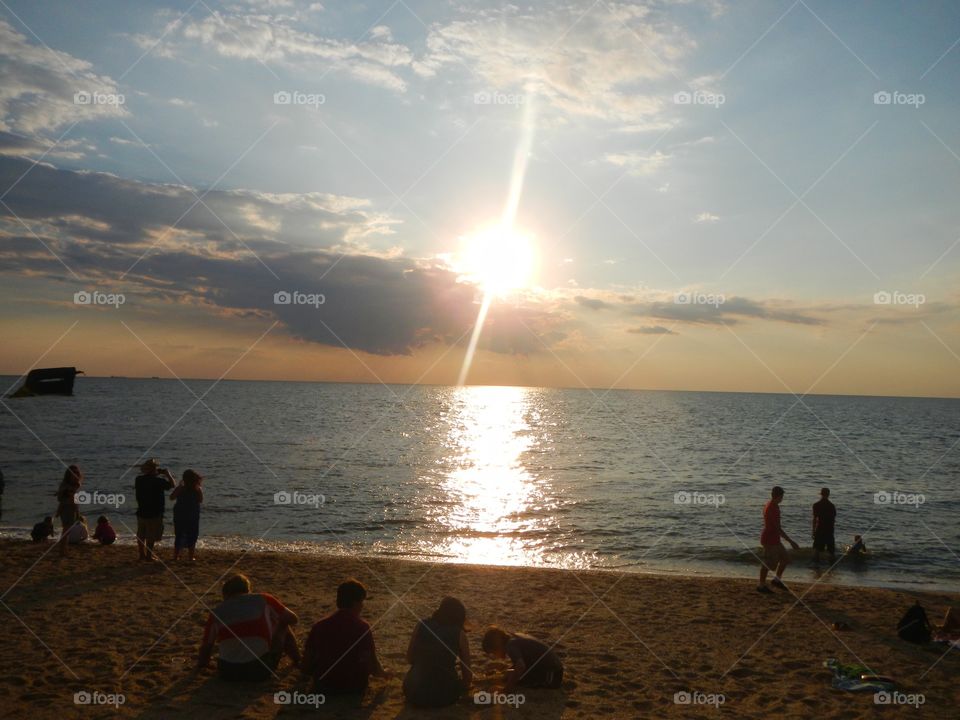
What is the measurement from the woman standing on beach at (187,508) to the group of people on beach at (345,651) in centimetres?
590

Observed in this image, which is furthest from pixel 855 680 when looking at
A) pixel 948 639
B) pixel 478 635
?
pixel 478 635

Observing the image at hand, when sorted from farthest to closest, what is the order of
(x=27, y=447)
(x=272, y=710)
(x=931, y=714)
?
(x=27, y=447)
(x=931, y=714)
(x=272, y=710)

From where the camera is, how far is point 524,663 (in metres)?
7.68

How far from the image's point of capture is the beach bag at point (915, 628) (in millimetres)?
10078

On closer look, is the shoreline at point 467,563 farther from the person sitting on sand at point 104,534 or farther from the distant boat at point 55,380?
the distant boat at point 55,380

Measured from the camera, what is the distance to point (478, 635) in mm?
10211

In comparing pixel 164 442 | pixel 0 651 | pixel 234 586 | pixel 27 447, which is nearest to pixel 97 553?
pixel 0 651

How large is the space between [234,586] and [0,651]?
3.35 m

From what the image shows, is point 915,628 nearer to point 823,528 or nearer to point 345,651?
point 823,528

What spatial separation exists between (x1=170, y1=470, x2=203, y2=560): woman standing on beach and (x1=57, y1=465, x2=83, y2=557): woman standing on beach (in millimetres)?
2519

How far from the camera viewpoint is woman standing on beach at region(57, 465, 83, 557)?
14117mm

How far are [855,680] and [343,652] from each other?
627cm

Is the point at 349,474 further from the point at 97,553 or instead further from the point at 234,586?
the point at 234,586

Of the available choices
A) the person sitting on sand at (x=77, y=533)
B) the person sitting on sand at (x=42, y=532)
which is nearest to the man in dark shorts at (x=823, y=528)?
the person sitting on sand at (x=77, y=533)
